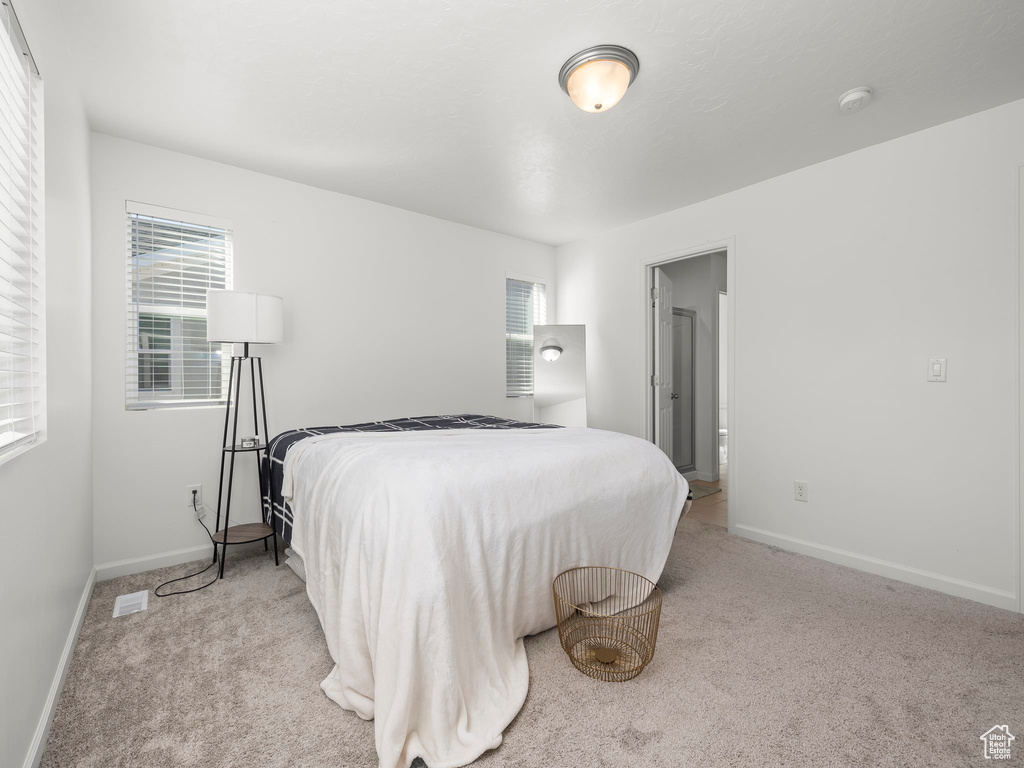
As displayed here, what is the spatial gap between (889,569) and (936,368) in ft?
3.74

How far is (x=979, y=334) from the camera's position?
241 centimetres

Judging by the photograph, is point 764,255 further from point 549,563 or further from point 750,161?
point 549,563

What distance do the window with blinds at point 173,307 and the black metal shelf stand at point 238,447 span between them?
0.32ft

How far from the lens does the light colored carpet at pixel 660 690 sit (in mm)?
1400

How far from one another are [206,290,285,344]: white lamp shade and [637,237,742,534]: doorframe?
2.89m

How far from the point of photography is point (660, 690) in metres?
1.67

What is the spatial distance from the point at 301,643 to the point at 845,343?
3.28 m

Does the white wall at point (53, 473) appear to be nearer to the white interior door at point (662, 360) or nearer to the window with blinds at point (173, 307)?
the window with blinds at point (173, 307)

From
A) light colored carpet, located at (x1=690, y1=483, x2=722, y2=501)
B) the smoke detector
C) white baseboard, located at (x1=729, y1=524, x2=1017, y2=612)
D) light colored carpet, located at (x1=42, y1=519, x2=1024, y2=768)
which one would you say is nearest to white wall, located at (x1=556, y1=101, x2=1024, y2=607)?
white baseboard, located at (x1=729, y1=524, x2=1017, y2=612)

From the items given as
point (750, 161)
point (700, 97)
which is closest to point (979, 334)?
point (750, 161)

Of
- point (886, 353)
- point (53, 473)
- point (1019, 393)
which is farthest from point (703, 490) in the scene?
point (53, 473)

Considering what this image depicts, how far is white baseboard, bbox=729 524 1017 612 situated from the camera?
2365 millimetres

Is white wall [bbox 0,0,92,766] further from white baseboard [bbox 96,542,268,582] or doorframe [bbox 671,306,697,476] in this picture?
doorframe [bbox 671,306,697,476]

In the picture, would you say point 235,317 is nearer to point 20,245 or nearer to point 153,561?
point 20,245
